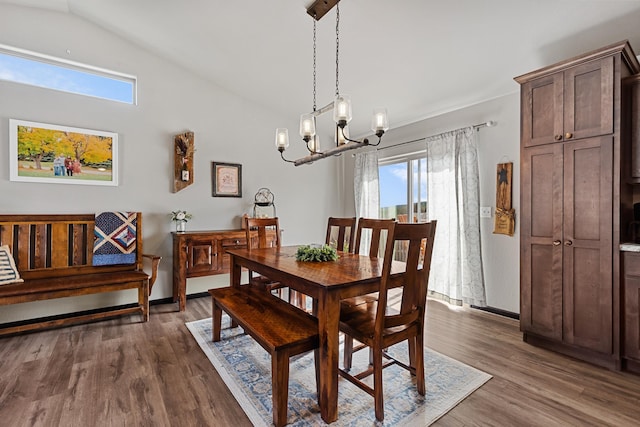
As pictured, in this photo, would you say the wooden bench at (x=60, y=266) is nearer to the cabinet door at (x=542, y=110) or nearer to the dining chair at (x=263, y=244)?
the dining chair at (x=263, y=244)

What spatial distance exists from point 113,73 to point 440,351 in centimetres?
464

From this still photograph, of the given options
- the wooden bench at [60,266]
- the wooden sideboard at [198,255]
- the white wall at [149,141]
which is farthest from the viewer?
the wooden sideboard at [198,255]

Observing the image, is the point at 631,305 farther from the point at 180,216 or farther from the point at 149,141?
the point at 149,141

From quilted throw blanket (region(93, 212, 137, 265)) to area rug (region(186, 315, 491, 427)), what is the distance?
1.63 meters

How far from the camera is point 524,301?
2.71 m

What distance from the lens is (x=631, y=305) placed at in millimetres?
2184

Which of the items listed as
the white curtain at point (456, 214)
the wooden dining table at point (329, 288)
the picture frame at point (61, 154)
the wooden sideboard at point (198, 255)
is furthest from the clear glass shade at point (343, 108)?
the picture frame at point (61, 154)

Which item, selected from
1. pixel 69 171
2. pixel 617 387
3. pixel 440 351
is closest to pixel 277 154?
pixel 69 171

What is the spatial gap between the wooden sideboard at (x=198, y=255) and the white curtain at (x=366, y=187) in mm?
2070

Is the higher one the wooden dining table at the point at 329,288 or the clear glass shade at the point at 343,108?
the clear glass shade at the point at 343,108

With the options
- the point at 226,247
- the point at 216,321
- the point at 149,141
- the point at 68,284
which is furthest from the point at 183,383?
the point at 149,141

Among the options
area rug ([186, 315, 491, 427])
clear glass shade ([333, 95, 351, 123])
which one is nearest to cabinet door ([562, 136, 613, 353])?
area rug ([186, 315, 491, 427])

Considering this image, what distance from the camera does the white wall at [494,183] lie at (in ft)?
10.6

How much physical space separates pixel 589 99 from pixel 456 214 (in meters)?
1.64
